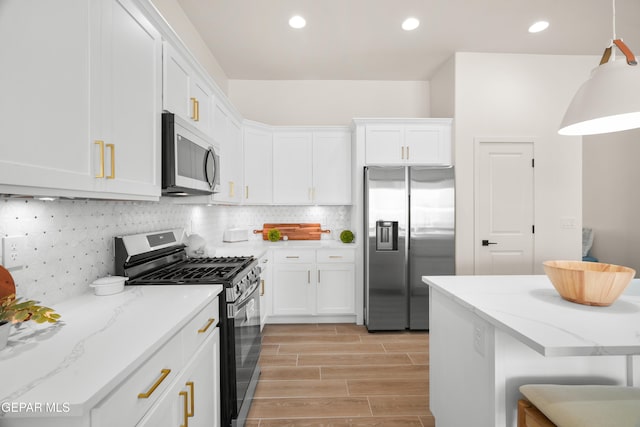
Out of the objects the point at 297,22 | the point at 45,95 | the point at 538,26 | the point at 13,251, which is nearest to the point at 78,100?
the point at 45,95

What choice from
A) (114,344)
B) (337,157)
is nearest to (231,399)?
(114,344)

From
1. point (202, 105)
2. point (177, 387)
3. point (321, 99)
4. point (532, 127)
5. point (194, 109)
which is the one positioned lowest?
point (177, 387)

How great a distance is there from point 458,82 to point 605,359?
10.4ft

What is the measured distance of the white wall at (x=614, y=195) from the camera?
4309 mm

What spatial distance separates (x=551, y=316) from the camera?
1211 mm

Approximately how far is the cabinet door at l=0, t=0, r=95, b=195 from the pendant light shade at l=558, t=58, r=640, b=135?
2066 millimetres

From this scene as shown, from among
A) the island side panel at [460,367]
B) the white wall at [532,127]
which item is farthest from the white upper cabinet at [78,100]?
the white wall at [532,127]

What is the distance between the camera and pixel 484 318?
1270 mm

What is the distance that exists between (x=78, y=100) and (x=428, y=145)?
11.2 feet

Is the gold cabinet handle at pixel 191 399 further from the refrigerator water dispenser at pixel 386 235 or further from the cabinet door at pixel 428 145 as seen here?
the cabinet door at pixel 428 145

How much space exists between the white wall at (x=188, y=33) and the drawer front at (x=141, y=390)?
6.97 ft

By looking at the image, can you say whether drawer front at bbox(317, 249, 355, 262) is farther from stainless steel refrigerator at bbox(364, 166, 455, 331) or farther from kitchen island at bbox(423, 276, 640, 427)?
kitchen island at bbox(423, 276, 640, 427)

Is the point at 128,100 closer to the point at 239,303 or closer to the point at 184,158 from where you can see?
the point at 184,158

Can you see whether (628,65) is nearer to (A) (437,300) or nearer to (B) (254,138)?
(A) (437,300)
